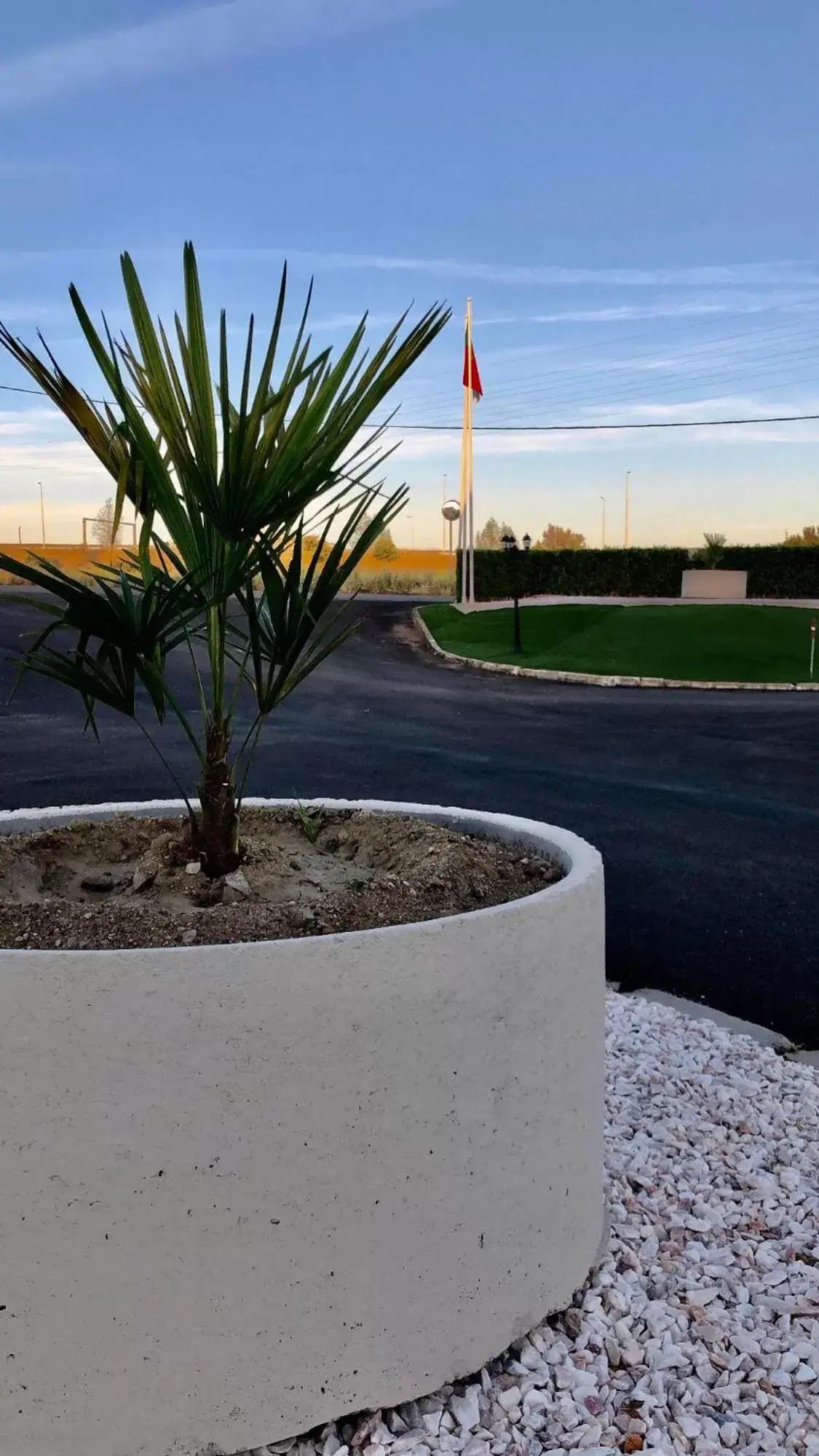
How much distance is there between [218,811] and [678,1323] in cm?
139

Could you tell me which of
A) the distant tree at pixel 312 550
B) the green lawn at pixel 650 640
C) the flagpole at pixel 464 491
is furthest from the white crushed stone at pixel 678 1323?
the flagpole at pixel 464 491

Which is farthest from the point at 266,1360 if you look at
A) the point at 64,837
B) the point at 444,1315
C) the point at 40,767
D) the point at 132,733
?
the point at 132,733

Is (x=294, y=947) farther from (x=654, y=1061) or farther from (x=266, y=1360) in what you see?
(x=654, y=1061)

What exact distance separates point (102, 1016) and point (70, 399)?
1384 mm

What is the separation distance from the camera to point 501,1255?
2.11 m

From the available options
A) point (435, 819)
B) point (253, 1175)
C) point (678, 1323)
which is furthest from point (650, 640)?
point (253, 1175)

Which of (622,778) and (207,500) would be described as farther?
(622,778)

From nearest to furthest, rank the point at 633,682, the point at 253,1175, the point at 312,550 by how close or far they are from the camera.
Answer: the point at 253,1175 < the point at 312,550 < the point at 633,682

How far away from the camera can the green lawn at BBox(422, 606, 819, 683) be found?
18.4 m

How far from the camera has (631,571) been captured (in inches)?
1208

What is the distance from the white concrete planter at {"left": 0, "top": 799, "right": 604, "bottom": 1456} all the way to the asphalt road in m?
1.07

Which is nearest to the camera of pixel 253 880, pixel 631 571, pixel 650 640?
pixel 253 880

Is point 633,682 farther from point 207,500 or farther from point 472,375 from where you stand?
point 207,500

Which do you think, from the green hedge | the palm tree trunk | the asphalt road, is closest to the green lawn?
the asphalt road
